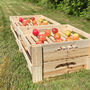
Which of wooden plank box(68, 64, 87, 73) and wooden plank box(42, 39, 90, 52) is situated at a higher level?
wooden plank box(42, 39, 90, 52)

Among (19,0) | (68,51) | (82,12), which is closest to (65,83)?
(68,51)

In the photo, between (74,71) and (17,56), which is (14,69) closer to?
(17,56)

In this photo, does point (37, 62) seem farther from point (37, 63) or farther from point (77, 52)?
point (77, 52)

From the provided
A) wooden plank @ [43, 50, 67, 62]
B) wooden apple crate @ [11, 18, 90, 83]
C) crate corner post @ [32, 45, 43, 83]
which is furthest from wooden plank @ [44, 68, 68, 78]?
wooden plank @ [43, 50, 67, 62]

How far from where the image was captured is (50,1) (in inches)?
393

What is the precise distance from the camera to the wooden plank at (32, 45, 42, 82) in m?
2.40

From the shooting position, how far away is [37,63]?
2.47 m

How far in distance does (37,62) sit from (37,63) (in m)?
0.02

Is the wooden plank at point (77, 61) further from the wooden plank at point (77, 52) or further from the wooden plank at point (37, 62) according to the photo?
the wooden plank at point (37, 62)

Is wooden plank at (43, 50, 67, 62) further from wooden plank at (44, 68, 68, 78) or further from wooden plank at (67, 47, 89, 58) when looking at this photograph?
wooden plank at (44, 68, 68, 78)

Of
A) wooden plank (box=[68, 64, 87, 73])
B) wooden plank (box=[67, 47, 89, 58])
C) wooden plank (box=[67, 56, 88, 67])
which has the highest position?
wooden plank (box=[67, 47, 89, 58])

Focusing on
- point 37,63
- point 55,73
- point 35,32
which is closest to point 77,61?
point 55,73

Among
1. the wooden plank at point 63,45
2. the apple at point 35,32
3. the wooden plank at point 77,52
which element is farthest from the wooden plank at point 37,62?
the apple at point 35,32

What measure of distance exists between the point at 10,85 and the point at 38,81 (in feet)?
1.53
